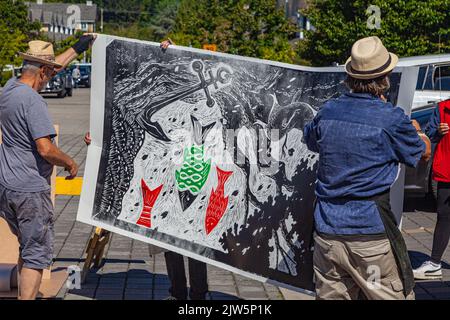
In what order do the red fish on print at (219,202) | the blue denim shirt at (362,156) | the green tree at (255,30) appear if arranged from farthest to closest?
1. the green tree at (255,30)
2. the red fish on print at (219,202)
3. the blue denim shirt at (362,156)

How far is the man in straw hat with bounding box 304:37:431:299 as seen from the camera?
471cm

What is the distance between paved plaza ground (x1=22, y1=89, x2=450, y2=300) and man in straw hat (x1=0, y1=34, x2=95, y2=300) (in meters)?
1.02

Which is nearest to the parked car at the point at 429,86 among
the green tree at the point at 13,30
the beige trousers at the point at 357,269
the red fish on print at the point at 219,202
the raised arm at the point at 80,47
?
the red fish on print at the point at 219,202

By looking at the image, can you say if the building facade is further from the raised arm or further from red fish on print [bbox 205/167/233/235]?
red fish on print [bbox 205/167/233/235]

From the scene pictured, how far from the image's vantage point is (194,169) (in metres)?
6.27

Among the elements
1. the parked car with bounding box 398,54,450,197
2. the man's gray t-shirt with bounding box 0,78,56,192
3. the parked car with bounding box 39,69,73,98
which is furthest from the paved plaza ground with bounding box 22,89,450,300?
the parked car with bounding box 39,69,73,98

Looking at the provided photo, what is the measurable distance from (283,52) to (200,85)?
27.2 m

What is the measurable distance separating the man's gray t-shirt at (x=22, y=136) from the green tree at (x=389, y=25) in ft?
71.6

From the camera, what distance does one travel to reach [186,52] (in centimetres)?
636

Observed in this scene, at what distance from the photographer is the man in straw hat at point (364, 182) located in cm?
471

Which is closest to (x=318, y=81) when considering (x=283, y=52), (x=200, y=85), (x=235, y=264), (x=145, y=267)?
(x=200, y=85)

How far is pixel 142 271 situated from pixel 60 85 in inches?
1496

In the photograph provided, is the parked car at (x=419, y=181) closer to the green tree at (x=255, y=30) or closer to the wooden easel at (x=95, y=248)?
the wooden easel at (x=95, y=248)

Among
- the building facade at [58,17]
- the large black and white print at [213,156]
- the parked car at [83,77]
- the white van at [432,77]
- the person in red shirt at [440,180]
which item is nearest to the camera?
the large black and white print at [213,156]
